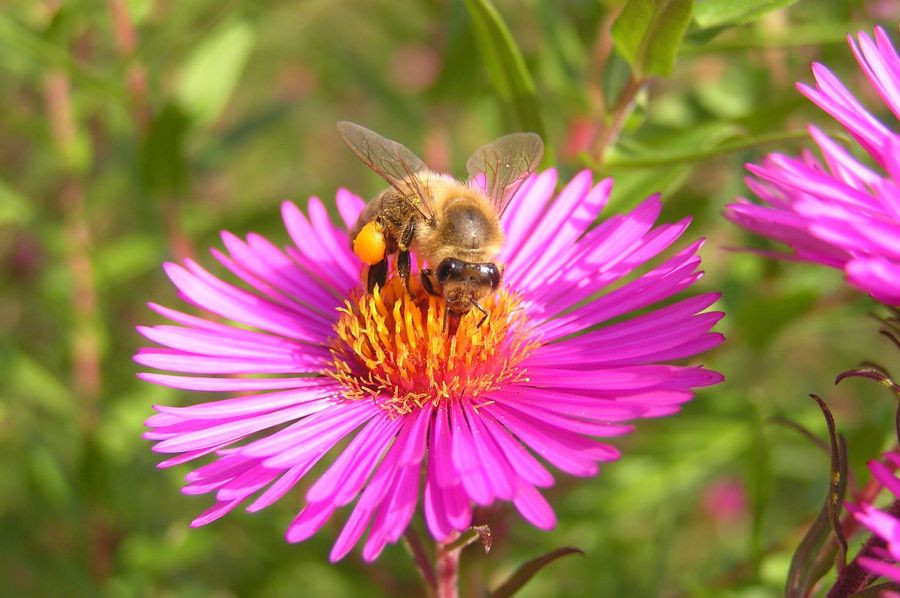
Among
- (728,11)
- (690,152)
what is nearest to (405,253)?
(690,152)

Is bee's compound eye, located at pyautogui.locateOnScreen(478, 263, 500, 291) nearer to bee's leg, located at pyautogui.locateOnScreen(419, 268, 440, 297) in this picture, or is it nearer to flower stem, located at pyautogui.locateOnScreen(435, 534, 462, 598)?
bee's leg, located at pyautogui.locateOnScreen(419, 268, 440, 297)

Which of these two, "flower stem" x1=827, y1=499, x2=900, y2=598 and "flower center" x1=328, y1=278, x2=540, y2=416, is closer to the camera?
"flower stem" x1=827, y1=499, x2=900, y2=598

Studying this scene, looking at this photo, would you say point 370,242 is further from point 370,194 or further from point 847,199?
point 370,194

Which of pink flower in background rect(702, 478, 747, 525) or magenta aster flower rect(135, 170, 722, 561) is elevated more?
magenta aster flower rect(135, 170, 722, 561)

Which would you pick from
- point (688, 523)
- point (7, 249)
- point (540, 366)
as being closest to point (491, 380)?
point (540, 366)

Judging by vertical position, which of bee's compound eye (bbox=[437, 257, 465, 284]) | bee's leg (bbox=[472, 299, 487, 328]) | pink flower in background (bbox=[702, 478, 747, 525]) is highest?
bee's compound eye (bbox=[437, 257, 465, 284])

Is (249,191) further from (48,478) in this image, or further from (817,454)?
(817,454)

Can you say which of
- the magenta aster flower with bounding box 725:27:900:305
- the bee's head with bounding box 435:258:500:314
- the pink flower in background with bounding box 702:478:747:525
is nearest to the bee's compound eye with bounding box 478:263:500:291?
the bee's head with bounding box 435:258:500:314

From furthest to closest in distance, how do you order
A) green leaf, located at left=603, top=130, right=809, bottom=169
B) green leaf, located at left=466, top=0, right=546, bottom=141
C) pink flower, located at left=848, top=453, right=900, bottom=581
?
1. green leaf, located at left=466, top=0, right=546, bottom=141
2. green leaf, located at left=603, top=130, right=809, bottom=169
3. pink flower, located at left=848, top=453, right=900, bottom=581

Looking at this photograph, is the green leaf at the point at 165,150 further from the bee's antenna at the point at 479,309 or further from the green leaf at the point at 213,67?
the bee's antenna at the point at 479,309
